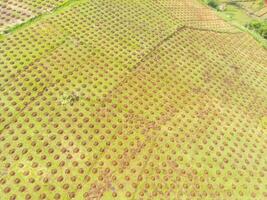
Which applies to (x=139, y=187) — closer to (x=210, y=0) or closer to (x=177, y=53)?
(x=177, y=53)

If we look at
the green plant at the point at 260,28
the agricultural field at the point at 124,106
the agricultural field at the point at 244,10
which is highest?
the agricultural field at the point at 124,106

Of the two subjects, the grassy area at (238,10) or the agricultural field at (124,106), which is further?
the grassy area at (238,10)

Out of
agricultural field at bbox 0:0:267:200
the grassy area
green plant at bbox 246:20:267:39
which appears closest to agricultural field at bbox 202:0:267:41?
the grassy area

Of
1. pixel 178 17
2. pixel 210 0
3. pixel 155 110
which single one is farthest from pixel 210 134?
pixel 210 0

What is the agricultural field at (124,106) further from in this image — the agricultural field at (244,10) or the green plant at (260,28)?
the agricultural field at (244,10)

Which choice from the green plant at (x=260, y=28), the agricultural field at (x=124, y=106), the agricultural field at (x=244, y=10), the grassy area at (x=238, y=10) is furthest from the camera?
the agricultural field at (x=244, y=10)

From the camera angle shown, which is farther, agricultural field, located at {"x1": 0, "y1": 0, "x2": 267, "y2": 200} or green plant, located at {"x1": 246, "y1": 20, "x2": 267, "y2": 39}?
green plant, located at {"x1": 246, "y1": 20, "x2": 267, "y2": 39}

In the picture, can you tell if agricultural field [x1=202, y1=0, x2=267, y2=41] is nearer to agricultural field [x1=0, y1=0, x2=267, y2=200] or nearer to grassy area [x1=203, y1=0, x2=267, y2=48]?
grassy area [x1=203, y1=0, x2=267, y2=48]

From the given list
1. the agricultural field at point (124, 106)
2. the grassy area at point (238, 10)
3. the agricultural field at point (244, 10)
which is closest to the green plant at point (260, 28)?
the grassy area at point (238, 10)
